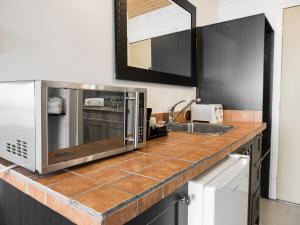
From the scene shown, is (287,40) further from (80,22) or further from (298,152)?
(80,22)

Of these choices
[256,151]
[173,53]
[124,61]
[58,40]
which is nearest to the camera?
[58,40]

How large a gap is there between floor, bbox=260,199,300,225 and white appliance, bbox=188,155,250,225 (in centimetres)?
117

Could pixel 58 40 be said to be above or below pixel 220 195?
above

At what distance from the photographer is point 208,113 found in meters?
1.91

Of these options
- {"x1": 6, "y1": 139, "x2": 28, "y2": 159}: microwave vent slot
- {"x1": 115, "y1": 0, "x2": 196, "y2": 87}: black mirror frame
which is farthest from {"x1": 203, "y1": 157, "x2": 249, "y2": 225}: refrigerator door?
{"x1": 115, "y1": 0, "x2": 196, "y2": 87}: black mirror frame

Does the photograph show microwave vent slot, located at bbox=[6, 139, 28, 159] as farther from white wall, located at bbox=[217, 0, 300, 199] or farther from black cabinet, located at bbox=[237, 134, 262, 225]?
white wall, located at bbox=[217, 0, 300, 199]

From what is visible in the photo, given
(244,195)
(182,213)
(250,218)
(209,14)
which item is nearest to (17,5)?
(182,213)

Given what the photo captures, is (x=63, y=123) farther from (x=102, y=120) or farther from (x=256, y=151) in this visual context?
(x=256, y=151)

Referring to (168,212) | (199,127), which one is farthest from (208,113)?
(168,212)

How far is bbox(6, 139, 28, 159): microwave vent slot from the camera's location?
0.65 metres

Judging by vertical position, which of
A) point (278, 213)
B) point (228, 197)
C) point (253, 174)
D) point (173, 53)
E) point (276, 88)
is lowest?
point (278, 213)

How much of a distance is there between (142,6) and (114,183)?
1.27m

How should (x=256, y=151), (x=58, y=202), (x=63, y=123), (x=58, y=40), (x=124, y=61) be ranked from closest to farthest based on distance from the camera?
1. (x=58, y=202)
2. (x=63, y=123)
3. (x=58, y=40)
4. (x=124, y=61)
5. (x=256, y=151)

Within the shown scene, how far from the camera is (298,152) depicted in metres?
2.21
